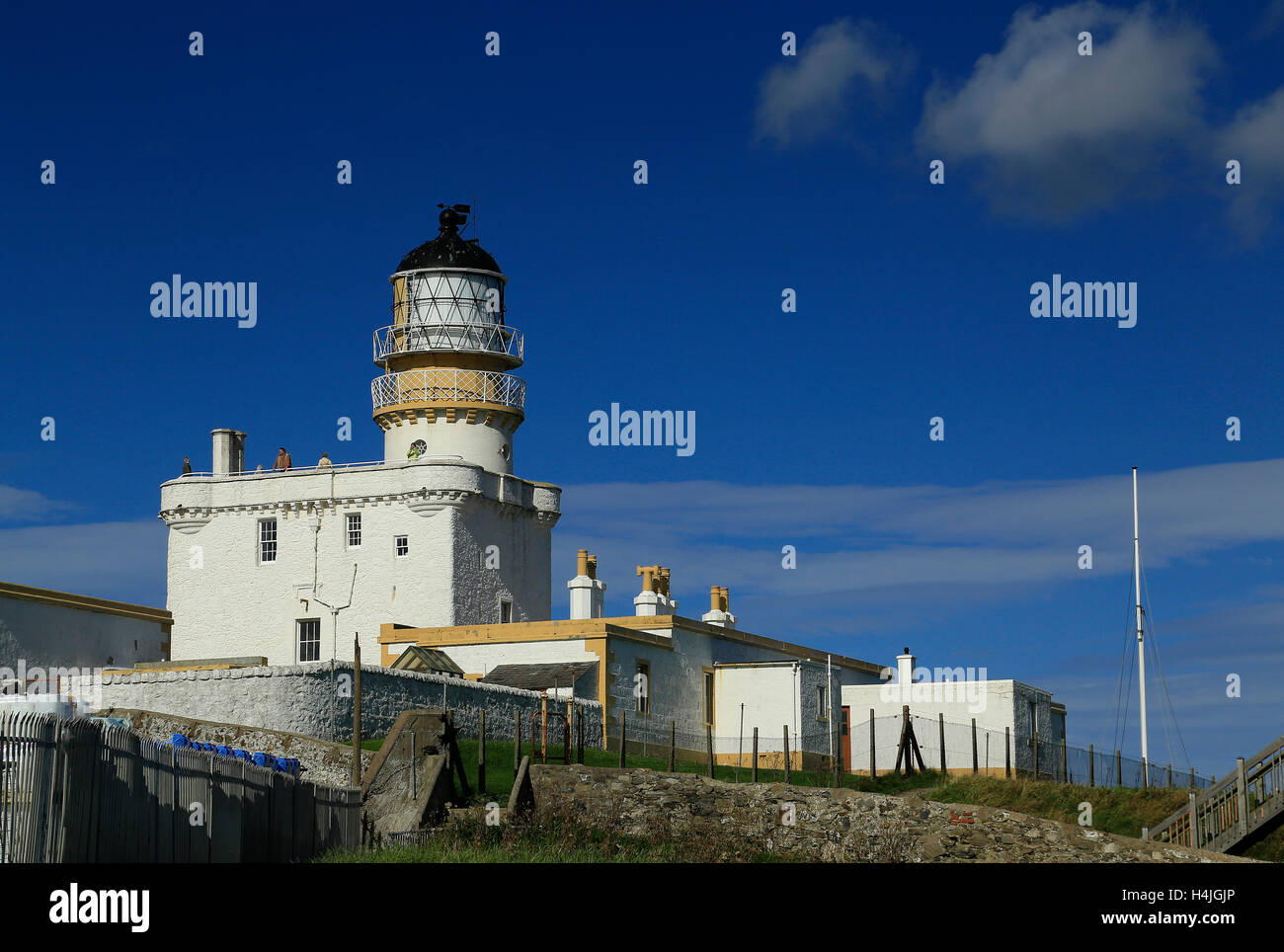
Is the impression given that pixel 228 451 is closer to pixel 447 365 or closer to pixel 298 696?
pixel 447 365

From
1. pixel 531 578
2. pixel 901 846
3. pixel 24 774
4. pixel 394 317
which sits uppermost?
pixel 394 317

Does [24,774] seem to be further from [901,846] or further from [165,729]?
[165,729]

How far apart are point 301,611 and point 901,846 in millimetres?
29238

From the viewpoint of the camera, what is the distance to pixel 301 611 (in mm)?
50656

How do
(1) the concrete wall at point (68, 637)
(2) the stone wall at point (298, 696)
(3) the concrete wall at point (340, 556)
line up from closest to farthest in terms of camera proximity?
1. (2) the stone wall at point (298, 696)
2. (1) the concrete wall at point (68, 637)
3. (3) the concrete wall at point (340, 556)

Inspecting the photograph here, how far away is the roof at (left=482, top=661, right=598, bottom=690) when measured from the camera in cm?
4097

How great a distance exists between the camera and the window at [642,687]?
4338 cm

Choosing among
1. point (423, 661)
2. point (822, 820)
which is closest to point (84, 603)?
point (423, 661)

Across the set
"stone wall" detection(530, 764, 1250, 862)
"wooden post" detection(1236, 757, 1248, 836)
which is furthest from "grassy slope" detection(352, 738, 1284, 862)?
"wooden post" detection(1236, 757, 1248, 836)

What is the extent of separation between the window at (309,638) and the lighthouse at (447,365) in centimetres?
625

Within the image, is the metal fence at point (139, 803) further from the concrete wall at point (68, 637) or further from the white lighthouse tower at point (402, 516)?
the white lighthouse tower at point (402, 516)

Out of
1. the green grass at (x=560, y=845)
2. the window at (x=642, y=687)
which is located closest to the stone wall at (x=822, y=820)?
the green grass at (x=560, y=845)
